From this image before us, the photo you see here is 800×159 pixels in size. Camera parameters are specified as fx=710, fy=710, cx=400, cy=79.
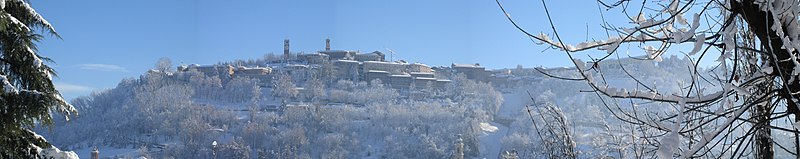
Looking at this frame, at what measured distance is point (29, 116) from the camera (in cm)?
362

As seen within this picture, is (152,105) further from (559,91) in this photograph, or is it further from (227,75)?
(559,91)

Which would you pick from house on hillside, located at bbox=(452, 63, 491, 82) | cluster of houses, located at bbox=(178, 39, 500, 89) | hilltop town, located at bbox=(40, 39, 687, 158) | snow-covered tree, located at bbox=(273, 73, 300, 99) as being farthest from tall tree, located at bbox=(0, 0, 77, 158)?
house on hillside, located at bbox=(452, 63, 491, 82)

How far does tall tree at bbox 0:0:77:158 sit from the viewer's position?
3.51m

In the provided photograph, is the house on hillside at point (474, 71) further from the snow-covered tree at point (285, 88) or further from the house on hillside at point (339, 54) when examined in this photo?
the snow-covered tree at point (285, 88)

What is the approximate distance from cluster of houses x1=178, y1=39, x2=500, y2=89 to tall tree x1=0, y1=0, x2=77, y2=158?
59.8 meters

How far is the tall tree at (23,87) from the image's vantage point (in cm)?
351

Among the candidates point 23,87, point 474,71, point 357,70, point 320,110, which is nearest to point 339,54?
point 357,70

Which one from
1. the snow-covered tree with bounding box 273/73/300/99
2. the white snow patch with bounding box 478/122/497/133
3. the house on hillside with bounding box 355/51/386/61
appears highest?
the house on hillside with bounding box 355/51/386/61

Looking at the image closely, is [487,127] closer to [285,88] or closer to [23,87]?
[285,88]

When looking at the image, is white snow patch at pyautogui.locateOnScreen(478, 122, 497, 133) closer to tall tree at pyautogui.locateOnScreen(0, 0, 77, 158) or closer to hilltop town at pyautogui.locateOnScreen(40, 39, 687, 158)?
hilltop town at pyautogui.locateOnScreen(40, 39, 687, 158)

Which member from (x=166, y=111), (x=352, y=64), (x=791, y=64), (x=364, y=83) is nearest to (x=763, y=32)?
(x=791, y=64)

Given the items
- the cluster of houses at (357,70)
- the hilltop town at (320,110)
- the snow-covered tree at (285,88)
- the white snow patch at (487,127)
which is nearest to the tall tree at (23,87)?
the hilltop town at (320,110)

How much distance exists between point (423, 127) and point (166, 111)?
71.3 ft

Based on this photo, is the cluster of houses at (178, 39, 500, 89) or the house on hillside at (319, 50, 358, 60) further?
the house on hillside at (319, 50, 358, 60)
